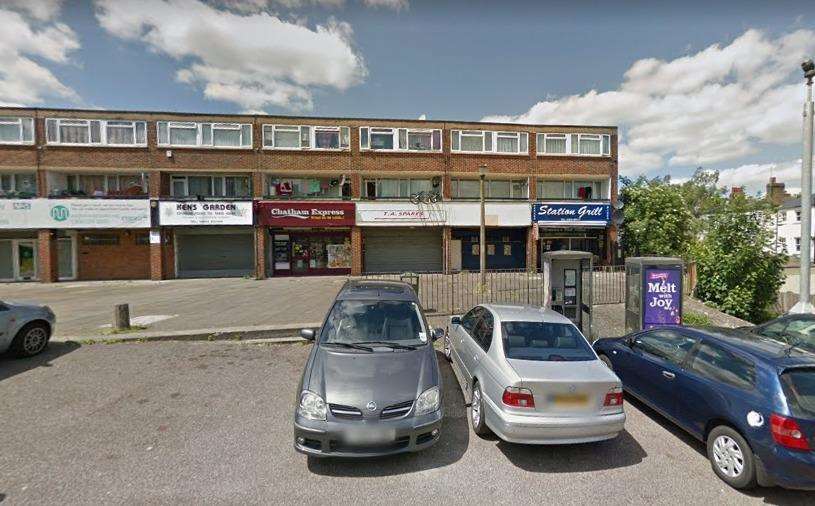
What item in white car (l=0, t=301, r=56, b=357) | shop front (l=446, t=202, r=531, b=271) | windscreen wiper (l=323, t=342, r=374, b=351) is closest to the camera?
windscreen wiper (l=323, t=342, r=374, b=351)

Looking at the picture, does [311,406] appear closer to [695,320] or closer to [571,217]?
[695,320]

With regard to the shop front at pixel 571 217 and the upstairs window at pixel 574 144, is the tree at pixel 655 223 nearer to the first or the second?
the shop front at pixel 571 217

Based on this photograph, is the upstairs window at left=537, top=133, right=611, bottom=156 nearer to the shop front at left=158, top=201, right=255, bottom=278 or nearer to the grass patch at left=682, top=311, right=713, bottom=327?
the grass patch at left=682, top=311, right=713, bottom=327

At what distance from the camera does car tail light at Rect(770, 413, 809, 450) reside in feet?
9.50

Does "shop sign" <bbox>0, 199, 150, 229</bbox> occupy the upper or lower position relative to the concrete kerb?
upper

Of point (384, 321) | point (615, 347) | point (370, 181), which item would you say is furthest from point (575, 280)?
point (370, 181)

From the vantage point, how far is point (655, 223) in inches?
810

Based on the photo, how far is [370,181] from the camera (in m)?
20.6

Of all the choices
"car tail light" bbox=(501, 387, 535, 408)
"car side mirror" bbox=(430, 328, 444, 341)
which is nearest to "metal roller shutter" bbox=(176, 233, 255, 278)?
"car side mirror" bbox=(430, 328, 444, 341)

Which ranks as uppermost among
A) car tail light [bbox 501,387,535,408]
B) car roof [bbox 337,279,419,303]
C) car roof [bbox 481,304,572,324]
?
car roof [bbox 337,279,419,303]

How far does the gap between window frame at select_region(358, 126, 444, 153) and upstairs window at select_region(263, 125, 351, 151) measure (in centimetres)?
85

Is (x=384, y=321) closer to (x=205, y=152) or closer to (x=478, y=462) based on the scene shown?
(x=478, y=462)

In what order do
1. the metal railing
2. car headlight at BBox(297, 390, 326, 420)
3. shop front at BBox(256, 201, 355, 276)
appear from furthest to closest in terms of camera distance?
shop front at BBox(256, 201, 355, 276), the metal railing, car headlight at BBox(297, 390, 326, 420)

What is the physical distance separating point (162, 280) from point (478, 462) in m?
20.4
